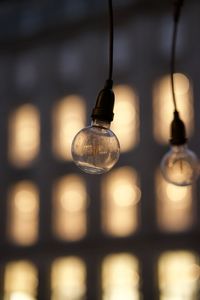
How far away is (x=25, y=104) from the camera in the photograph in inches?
714

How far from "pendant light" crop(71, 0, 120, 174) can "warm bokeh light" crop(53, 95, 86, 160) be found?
48.5 ft

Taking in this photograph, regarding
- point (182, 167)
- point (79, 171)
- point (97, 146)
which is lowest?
point (97, 146)

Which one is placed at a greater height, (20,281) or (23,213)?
(23,213)

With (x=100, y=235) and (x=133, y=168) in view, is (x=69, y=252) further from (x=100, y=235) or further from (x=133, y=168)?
(x=133, y=168)

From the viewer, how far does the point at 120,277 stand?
15.8 metres

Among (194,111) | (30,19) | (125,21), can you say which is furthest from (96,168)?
(30,19)

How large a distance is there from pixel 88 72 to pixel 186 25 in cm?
249

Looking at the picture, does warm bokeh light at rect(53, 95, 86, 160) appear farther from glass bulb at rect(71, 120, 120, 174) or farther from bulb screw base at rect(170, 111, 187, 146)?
glass bulb at rect(71, 120, 120, 174)

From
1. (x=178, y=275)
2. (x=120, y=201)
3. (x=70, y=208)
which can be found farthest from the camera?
(x=70, y=208)

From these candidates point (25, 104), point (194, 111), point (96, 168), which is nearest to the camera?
point (96, 168)

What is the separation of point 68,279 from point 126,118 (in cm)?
367

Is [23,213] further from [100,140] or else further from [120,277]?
[100,140]

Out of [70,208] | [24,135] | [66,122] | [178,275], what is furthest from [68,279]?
[24,135]

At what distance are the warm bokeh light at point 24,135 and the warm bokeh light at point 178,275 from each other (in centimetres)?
428
